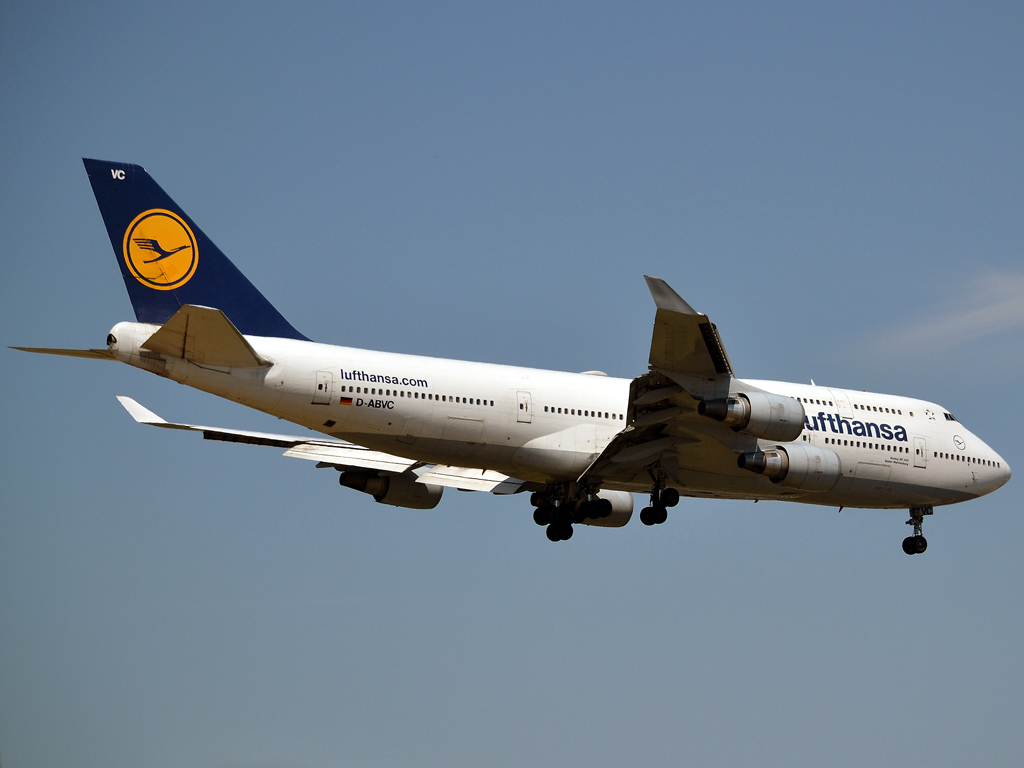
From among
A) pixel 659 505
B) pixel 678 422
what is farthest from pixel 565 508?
pixel 678 422

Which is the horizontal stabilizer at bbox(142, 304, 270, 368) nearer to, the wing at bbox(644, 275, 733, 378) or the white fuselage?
the white fuselage

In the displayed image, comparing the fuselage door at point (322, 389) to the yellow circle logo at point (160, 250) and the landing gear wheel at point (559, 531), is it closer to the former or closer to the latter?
the yellow circle logo at point (160, 250)

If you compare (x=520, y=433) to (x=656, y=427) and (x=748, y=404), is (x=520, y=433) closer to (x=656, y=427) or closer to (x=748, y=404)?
(x=656, y=427)

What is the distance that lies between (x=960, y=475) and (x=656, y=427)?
10107 millimetres

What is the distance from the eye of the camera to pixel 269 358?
2348cm

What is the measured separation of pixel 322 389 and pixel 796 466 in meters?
10.9

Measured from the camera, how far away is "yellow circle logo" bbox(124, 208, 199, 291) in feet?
78.3

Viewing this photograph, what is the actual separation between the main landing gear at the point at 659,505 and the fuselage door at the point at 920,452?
706 centimetres

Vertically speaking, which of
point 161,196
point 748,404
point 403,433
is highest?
point 161,196

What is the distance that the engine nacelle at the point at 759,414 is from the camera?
24.0 meters

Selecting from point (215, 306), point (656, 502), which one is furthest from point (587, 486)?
point (215, 306)

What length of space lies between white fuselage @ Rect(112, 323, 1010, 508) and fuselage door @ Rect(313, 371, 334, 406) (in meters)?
0.02

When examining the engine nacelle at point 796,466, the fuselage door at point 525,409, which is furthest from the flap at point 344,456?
the engine nacelle at point 796,466

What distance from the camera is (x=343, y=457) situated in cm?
2905
